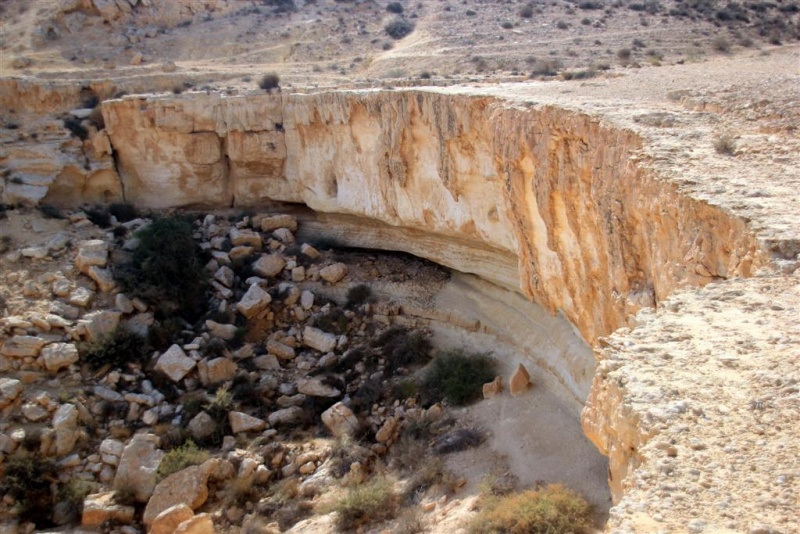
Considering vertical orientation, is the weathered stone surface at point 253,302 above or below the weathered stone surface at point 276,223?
below

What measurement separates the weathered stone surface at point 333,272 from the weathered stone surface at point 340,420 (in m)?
4.06

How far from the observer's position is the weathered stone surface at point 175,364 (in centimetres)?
1347

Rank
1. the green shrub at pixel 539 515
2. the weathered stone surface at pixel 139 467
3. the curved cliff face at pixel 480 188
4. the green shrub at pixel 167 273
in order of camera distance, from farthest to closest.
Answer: the green shrub at pixel 167 273
the weathered stone surface at pixel 139 467
the green shrub at pixel 539 515
the curved cliff face at pixel 480 188

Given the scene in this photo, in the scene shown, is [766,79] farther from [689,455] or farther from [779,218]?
[689,455]

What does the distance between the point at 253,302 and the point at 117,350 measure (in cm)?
291

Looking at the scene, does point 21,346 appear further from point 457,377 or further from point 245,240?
point 457,377

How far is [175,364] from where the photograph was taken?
1355 cm

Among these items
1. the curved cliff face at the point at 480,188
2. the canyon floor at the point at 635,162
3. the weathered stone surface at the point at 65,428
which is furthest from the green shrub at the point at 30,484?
the curved cliff face at the point at 480,188

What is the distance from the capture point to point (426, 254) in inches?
579

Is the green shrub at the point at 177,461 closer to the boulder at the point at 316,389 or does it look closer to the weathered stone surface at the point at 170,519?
the weathered stone surface at the point at 170,519

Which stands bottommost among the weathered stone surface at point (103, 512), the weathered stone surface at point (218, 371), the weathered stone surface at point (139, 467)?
the weathered stone surface at point (103, 512)

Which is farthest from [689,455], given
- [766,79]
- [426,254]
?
[426,254]

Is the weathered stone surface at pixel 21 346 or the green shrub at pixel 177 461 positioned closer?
the green shrub at pixel 177 461

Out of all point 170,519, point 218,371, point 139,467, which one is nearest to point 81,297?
point 218,371
